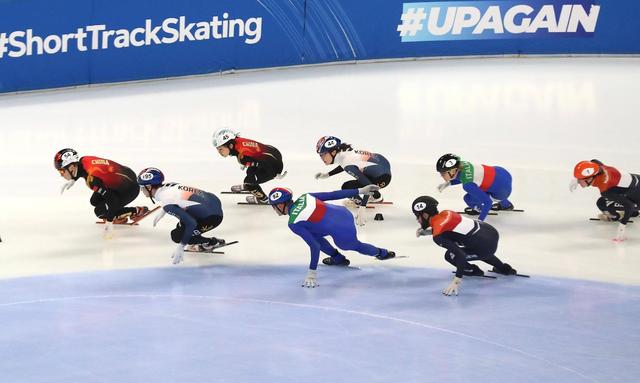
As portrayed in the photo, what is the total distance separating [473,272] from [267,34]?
15.1 meters

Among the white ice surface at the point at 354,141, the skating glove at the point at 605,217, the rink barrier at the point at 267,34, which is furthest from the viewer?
the rink barrier at the point at 267,34

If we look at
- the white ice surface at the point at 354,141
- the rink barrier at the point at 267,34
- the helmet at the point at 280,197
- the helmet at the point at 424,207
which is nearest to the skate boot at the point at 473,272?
the white ice surface at the point at 354,141

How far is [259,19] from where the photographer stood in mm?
25484

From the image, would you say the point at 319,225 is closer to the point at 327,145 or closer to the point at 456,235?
the point at 456,235

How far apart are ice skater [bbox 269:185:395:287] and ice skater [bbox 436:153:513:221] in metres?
1.46

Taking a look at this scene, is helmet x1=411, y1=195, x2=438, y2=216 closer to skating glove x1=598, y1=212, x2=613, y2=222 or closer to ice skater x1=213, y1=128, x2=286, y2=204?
skating glove x1=598, y1=212, x2=613, y2=222

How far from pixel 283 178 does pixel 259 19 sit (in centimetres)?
992

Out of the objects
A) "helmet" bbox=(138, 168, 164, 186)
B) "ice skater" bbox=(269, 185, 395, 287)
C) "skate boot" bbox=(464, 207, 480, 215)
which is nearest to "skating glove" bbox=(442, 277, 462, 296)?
"ice skater" bbox=(269, 185, 395, 287)

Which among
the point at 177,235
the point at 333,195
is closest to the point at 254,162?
the point at 177,235

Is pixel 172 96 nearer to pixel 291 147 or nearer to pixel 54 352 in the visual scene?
pixel 291 147

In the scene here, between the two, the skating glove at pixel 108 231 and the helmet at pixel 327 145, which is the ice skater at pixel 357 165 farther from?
the skating glove at pixel 108 231

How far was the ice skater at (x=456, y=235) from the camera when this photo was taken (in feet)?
35.3

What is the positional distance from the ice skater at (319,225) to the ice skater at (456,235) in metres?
0.83

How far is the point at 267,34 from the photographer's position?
1015 inches
